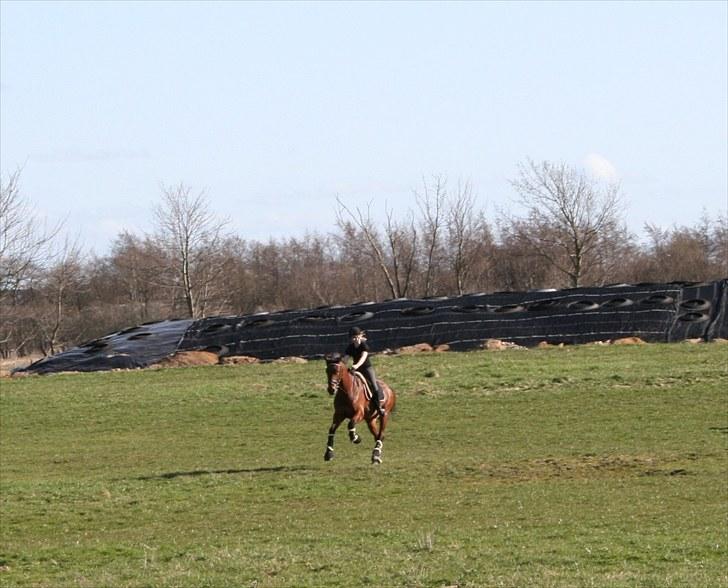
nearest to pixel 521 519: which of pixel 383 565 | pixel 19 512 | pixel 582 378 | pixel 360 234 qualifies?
pixel 383 565

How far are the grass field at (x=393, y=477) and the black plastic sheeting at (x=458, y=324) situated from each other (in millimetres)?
2558

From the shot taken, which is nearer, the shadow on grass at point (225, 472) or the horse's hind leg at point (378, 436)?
the shadow on grass at point (225, 472)

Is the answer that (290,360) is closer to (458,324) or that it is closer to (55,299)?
(458,324)

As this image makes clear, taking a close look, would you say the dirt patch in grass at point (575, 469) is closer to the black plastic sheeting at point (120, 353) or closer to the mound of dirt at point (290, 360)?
the mound of dirt at point (290, 360)

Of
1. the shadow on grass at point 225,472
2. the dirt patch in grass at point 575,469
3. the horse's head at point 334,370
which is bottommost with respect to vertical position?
the dirt patch in grass at point 575,469

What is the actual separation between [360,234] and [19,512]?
7550 centimetres

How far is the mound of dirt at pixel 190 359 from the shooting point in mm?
Answer: 48656

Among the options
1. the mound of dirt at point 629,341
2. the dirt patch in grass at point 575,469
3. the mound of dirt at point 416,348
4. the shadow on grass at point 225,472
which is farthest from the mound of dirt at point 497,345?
the shadow on grass at point 225,472

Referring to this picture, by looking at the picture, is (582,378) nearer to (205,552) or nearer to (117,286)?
(205,552)

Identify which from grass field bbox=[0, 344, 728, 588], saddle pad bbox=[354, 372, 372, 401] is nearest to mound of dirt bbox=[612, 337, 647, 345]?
grass field bbox=[0, 344, 728, 588]

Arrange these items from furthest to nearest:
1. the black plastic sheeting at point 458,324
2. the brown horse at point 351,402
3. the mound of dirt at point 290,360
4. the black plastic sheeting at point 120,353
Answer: the black plastic sheeting at point 120,353 < the mound of dirt at point 290,360 < the black plastic sheeting at point 458,324 < the brown horse at point 351,402

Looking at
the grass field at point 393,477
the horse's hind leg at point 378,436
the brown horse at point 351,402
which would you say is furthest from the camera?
the horse's hind leg at point 378,436

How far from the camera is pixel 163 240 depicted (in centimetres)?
7688

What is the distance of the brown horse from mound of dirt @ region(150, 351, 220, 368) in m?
22.7
